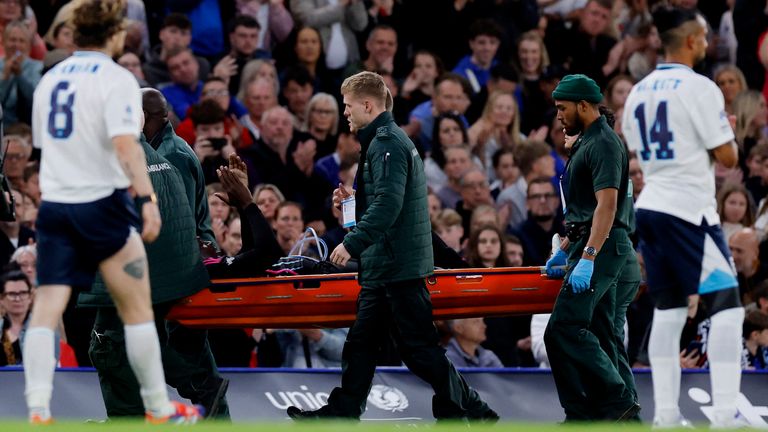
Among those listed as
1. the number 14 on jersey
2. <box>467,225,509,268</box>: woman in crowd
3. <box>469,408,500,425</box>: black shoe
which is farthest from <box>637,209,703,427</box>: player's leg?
<box>467,225,509,268</box>: woman in crowd

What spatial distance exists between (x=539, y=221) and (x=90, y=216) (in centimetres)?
735

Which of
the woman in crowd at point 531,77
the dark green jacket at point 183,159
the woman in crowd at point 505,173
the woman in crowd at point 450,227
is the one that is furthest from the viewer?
the woman in crowd at point 531,77

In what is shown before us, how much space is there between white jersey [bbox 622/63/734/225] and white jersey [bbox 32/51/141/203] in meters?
2.64

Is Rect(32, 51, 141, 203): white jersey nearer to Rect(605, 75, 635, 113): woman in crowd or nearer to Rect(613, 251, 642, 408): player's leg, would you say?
→ Rect(613, 251, 642, 408): player's leg

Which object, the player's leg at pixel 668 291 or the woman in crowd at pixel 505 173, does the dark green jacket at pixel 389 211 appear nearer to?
the player's leg at pixel 668 291

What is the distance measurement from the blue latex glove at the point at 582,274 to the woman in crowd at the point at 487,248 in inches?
148

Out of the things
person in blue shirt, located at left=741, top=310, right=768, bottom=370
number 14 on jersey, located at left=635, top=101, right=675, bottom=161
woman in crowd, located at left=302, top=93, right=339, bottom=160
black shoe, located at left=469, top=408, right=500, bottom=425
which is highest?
number 14 on jersey, located at left=635, top=101, right=675, bottom=161

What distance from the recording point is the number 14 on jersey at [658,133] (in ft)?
27.5

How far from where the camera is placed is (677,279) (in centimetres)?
845

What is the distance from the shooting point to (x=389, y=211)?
959 cm

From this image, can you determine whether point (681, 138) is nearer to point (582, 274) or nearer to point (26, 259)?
point (582, 274)

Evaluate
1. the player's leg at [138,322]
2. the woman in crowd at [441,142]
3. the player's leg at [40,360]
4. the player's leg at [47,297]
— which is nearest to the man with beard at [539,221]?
the woman in crowd at [441,142]

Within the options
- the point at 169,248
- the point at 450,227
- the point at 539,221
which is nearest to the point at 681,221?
the point at 169,248

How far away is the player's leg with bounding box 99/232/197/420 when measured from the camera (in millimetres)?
7934
